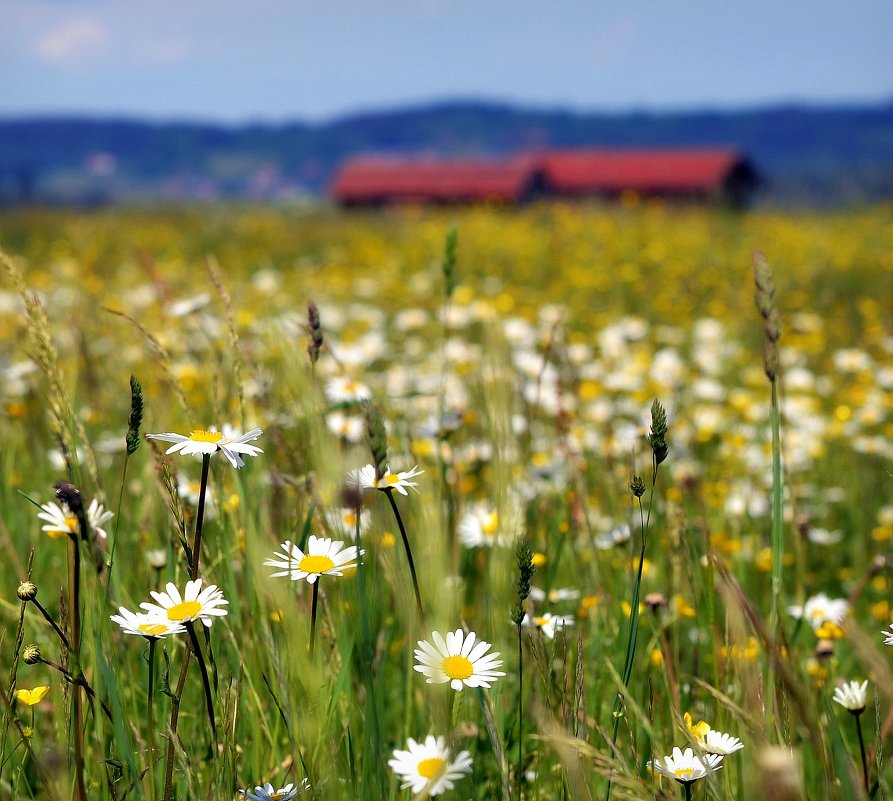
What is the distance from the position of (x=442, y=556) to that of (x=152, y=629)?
0.90 feet

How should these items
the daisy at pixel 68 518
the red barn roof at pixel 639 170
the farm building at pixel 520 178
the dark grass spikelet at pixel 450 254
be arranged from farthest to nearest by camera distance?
the red barn roof at pixel 639 170
the farm building at pixel 520 178
the dark grass spikelet at pixel 450 254
the daisy at pixel 68 518

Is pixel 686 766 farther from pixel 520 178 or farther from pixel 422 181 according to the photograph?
pixel 520 178

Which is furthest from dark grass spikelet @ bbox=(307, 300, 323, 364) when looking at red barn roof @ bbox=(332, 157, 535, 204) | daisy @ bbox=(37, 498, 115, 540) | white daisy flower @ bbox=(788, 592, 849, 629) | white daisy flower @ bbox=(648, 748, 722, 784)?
red barn roof @ bbox=(332, 157, 535, 204)

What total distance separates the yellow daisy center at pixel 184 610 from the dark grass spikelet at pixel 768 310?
0.63m

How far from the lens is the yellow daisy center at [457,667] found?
0.82 m

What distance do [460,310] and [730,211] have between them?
7814 millimetres

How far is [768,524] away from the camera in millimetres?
2188

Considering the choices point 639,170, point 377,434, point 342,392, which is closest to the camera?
point 377,434

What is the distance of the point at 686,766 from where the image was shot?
0.85 metres

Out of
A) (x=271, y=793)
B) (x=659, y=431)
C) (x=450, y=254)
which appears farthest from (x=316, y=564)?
(x=450, y=254)

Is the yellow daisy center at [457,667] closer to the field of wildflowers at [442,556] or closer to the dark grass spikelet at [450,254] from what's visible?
the field of wildflowers at [442,556]

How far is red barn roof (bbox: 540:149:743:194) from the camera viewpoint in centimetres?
3616

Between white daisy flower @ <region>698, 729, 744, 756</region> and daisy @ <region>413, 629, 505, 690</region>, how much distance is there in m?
0.23

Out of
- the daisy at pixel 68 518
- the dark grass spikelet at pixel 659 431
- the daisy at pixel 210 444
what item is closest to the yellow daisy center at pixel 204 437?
the daisy at pixel 210 444
